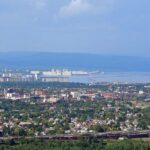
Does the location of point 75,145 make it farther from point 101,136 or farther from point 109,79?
point 109,79

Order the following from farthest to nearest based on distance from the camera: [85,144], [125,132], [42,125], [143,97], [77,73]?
[77,73]
[143,97]
[42,125]
[125,132]
[85,144]

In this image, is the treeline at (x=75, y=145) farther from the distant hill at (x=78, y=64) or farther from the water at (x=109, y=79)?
the distant hill at (x=78, y=64)

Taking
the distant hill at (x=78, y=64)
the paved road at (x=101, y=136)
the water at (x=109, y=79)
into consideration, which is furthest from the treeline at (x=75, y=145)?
the distant hill at (x=78, y=64)

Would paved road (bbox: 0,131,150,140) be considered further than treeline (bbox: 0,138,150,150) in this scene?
Yes

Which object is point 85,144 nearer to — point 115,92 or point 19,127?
point 19,127

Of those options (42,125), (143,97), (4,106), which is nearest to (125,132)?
(42,125)

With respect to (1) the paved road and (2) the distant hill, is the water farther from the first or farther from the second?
(1) the paved road

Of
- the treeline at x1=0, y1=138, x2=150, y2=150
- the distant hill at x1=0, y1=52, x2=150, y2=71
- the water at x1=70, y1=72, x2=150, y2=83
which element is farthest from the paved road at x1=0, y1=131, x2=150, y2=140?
the distant hill at x1=0, y1=52, x2=150, y2=71

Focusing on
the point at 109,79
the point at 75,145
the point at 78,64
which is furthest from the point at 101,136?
the point at 78,64
